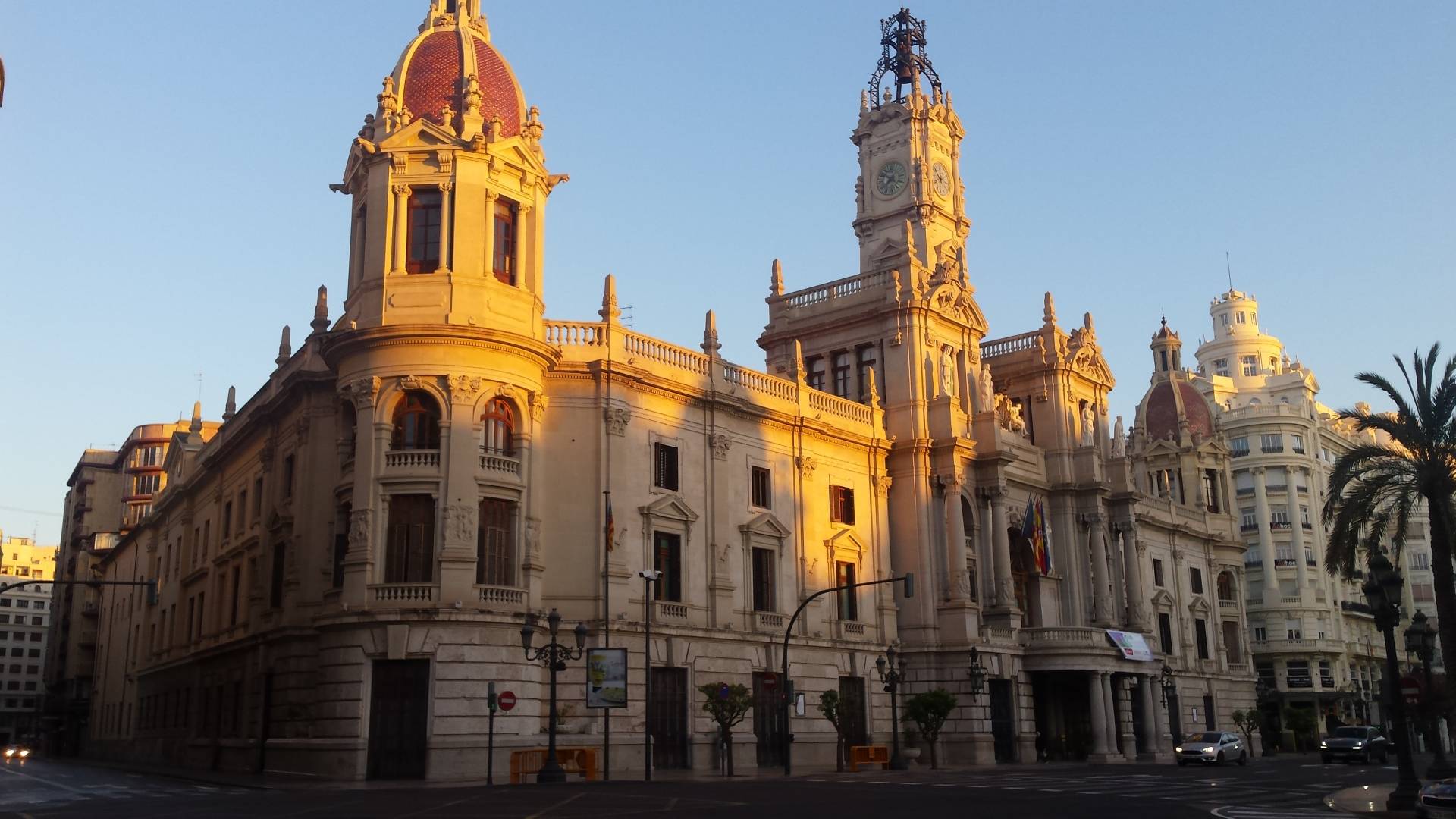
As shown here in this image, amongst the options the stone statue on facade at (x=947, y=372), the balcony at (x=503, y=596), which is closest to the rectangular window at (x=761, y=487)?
the stone statue on facade at (x=947, y=372)

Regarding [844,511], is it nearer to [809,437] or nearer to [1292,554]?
[809,437]

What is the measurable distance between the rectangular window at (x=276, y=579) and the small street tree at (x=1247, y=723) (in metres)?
56.5

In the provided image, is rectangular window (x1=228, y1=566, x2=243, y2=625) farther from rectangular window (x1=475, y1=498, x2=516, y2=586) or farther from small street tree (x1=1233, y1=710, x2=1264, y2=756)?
small street tree (x1=1233, y1=710, x2=1264, y2=756)

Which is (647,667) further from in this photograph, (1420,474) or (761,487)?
(1420,474)

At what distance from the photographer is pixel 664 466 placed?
4781 cm

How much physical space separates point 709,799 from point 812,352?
3666 centimetres

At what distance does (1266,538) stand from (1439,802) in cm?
8487

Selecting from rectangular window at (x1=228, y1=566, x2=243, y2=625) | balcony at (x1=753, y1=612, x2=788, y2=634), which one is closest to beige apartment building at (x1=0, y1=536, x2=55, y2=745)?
rectangular window at (x1=228, y1=566, x2=243, y2=625)

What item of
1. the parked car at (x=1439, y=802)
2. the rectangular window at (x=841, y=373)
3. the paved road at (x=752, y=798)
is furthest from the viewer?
the rectangular window at (x=841, y=373)

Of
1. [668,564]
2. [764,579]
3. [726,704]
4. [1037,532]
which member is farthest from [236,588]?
[1037,532]

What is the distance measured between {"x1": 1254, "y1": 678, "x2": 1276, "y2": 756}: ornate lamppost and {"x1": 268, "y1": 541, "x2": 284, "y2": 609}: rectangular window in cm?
6174

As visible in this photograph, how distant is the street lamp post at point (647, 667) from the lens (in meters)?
39.0

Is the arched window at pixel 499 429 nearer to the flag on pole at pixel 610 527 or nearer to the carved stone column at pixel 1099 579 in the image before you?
the flag on pole at pixel 610 527

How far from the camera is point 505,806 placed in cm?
2523
